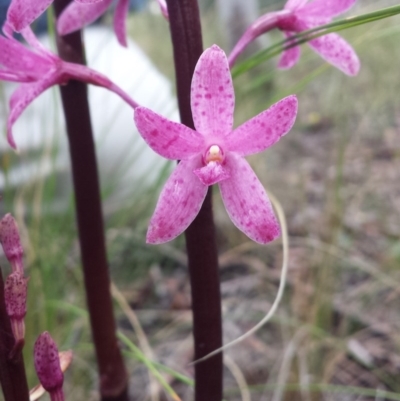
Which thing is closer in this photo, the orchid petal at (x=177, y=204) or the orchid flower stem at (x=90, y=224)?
the orchid petal at (x=177, y=204)


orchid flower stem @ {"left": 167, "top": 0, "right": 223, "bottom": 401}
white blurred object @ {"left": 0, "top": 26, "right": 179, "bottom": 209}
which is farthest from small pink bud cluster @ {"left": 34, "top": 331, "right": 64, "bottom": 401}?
white blurred object @ {"left": 0, "top": 26, "right": 179, "bottom": 209}

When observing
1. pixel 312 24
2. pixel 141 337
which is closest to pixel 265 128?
pixel 312 24

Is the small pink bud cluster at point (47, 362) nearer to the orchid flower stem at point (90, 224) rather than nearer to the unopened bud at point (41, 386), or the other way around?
the unopened bud at point (41, 386)

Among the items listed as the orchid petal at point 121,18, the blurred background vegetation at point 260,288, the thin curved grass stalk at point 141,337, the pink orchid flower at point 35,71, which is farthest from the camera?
the blurred background vegetation at point 260,288

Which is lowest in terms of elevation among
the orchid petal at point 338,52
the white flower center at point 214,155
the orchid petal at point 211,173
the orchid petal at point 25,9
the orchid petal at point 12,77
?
the orchid petal at point 211,173

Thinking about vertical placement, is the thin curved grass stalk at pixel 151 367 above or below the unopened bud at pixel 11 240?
below

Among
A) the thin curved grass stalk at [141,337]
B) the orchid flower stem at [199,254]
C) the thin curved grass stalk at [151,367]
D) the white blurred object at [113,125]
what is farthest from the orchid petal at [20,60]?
the white blurred object at [113,125]

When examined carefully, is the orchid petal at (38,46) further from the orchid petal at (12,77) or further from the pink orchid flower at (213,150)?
the pink orchid flower at (213,150)

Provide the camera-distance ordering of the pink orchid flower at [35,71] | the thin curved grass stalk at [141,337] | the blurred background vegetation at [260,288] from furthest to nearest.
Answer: the blurred background vegetation at [260,288]
the thin curved grass stalk at [141,337]
the pink orchid flower at [35,71]
